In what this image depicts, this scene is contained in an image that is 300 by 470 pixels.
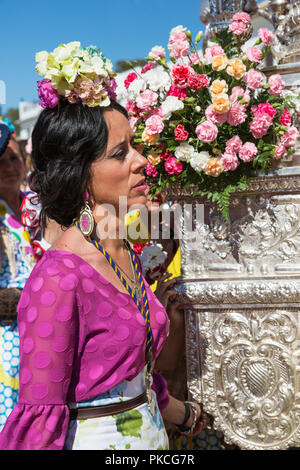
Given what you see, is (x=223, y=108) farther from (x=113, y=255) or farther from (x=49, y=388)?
(x=49, y=388)

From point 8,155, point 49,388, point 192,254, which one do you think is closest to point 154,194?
point 192,254

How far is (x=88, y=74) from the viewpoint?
6.18 ft

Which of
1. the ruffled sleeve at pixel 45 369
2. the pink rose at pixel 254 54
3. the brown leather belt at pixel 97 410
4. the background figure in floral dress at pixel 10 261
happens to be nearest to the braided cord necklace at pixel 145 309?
the brown leather belt at pixel 97 410

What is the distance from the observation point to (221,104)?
220 cm

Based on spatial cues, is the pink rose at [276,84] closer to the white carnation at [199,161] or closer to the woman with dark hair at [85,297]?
the white carnation at [199,161]

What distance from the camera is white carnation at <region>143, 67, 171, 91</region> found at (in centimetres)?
237

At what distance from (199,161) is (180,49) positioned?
0.50 meters

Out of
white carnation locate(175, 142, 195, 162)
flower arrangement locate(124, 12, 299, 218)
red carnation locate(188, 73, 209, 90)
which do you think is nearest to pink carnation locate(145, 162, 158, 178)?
flower arrangement locate(124, 12, 299, 218)

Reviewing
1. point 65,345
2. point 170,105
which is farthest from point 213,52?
point 65,345

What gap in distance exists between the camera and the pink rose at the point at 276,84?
2295mm

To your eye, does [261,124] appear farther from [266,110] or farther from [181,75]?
[181,75]

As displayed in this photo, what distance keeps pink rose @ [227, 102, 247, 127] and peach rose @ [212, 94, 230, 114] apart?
0.15 ft

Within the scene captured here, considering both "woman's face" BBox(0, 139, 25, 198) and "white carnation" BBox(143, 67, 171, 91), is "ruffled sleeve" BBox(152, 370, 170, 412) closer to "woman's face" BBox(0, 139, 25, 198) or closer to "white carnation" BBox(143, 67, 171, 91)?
"white carnation" BBox(143, 67, 171, 91)

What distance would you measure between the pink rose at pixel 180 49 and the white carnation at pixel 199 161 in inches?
17.8
